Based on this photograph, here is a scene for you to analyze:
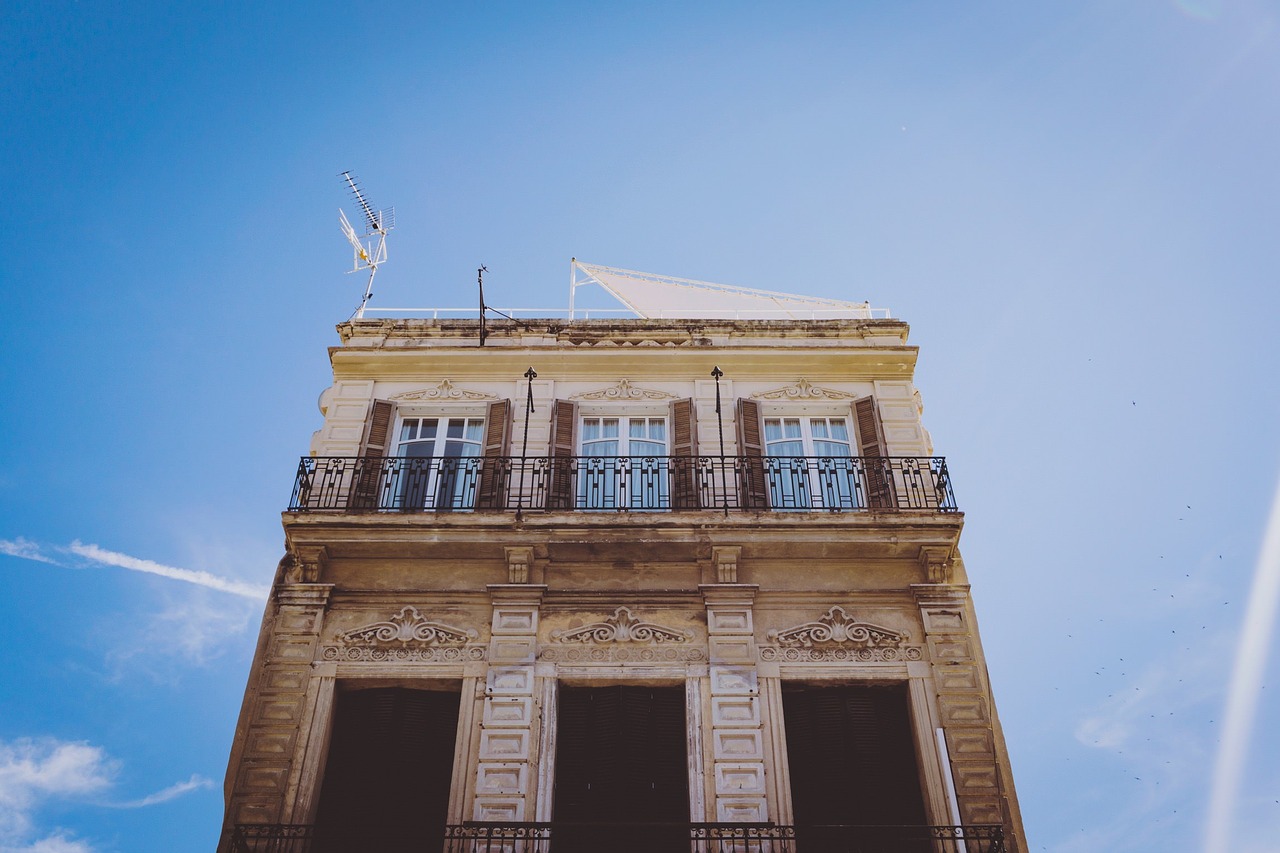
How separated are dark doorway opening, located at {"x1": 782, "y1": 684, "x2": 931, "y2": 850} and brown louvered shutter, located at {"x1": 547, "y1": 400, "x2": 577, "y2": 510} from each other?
322 cm

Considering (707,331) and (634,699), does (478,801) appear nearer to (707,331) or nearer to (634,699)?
(634,699)

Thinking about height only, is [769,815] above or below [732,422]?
below

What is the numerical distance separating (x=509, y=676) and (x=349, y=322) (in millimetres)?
5705

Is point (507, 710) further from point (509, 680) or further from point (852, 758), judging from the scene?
point (852, 758)

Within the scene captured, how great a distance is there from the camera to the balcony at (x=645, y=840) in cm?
954

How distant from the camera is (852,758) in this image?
10.7 meters

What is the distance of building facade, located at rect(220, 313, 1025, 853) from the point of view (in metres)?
10.2

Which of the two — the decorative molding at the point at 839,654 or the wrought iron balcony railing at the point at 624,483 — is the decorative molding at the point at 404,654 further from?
the decorative molding at the point at 839,654

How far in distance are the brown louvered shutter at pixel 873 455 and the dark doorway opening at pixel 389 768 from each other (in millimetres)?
4996

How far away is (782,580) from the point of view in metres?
11.6

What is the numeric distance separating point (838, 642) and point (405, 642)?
4284mm

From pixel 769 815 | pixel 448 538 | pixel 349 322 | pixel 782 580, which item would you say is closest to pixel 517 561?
pixel 448 538

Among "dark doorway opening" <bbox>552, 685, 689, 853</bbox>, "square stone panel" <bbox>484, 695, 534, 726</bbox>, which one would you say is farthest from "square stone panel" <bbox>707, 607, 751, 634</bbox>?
"square stone panel" <bbox>484, 695, 534, 726</bbox>

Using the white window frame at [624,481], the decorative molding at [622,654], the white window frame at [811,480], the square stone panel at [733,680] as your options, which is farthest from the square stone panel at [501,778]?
the white window frame at [811,480]
